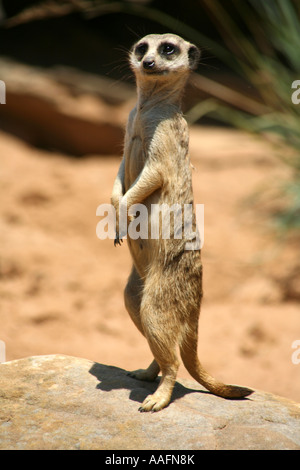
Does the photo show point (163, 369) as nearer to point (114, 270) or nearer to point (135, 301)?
point (135, 301)

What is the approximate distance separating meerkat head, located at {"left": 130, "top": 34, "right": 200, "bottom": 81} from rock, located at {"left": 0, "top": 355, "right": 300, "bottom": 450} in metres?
1.62

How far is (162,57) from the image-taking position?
2600 millimetres

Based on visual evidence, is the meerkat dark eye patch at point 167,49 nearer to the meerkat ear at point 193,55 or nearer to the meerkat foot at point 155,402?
the meerkat ear at point 193,55

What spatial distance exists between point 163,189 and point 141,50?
72 cm

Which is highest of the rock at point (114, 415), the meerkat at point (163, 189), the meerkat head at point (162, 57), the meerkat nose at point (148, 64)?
the meerkat head at point (162, 57)

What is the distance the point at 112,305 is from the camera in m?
5.61

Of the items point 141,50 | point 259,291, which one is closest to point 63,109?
point 259,291

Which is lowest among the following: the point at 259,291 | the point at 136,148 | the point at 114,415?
the point at 114,415

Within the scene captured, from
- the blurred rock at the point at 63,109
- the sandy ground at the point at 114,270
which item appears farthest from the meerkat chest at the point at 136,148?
the blurred rock at the point at 63,109

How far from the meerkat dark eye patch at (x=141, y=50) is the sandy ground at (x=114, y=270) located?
9.42 ft

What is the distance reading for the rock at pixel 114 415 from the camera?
233cm

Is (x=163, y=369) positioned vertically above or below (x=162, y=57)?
below
